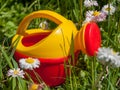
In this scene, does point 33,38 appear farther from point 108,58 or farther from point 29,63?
point 108,58

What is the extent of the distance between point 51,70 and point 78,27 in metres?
0.30

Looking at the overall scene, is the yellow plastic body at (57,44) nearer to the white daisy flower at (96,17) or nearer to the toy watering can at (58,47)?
the toy watering can at (58,47)

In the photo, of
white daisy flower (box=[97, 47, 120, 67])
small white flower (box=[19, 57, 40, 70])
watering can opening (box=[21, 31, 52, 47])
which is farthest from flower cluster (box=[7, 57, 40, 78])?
white daisy flower (box=[97, 47, 120, 67])

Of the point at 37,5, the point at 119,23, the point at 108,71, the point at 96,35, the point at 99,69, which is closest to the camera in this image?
the point at 108,71

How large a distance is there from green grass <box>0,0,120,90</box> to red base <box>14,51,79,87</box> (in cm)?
3

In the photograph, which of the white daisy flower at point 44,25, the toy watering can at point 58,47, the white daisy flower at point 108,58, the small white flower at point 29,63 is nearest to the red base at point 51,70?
the toy watering can at point 58,47

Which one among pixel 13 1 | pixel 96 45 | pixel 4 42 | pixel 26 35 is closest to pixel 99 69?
pixel 96 45

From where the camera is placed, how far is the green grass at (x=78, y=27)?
1.37 metres

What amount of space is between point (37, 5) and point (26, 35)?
0.39m

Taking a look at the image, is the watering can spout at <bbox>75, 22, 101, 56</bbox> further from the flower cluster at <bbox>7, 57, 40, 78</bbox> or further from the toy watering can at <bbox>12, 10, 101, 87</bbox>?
the flower cluster at <bbox>7, 57, 40, 78</bbox>

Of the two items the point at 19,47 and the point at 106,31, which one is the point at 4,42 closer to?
the point at 19,47

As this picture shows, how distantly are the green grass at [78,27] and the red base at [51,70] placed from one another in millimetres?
29

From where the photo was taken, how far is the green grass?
1.37m

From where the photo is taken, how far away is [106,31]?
177cm
